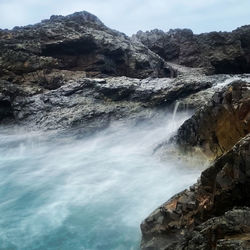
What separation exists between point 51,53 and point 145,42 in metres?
20.7

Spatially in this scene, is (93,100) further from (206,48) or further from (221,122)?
(206,48)

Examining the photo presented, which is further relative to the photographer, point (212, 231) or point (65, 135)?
point (65, 135)

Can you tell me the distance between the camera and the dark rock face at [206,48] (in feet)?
110

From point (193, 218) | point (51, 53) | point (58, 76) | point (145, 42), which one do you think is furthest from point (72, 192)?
point (145, 42)

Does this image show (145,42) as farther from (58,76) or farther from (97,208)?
(97,208)

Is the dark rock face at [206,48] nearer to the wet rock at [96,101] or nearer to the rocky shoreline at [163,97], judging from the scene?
the rocky shoreline at [163,97]

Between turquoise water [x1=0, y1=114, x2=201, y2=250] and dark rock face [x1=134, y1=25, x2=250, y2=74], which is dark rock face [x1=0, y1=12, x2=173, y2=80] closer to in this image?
dark rock face [x1=134, y1=25, x2=250, y2=74]

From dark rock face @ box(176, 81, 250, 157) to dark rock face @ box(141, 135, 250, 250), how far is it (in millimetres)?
2958

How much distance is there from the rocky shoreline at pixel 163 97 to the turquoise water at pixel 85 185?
3.64ft

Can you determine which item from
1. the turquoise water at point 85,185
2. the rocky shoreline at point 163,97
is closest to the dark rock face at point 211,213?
the rocky shoreline at point 163,97

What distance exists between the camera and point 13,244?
390 inches

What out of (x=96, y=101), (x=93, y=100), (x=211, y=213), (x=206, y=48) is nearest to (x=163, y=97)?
(x=96, y=101)

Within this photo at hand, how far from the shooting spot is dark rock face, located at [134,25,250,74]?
33.4 m

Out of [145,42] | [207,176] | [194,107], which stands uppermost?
[145,42]
